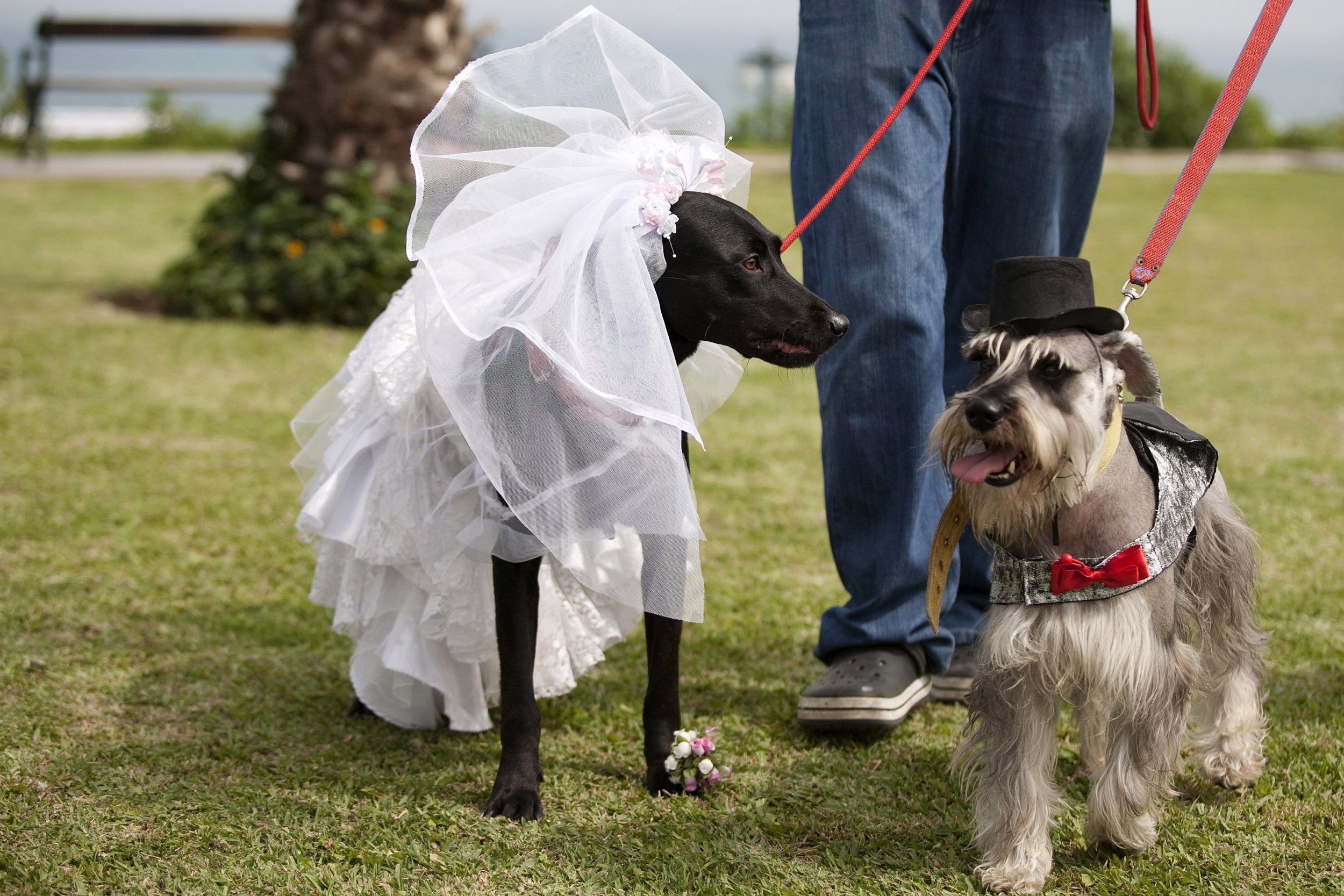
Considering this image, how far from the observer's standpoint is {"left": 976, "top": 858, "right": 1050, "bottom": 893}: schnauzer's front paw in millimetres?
2461

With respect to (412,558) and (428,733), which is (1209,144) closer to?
(412,558)

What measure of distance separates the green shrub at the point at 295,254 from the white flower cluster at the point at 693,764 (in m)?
6.12

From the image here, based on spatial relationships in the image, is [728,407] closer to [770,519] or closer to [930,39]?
[770,519]

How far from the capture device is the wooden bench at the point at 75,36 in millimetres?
19531

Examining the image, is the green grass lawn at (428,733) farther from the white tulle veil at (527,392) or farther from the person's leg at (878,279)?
the person's leg at (878,279)

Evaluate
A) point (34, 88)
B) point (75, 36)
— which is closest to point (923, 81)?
point (34, 88)

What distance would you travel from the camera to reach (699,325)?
2.86 meters

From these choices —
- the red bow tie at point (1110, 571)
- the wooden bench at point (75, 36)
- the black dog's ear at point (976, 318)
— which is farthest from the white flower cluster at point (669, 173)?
the wooden bench at point (75, 36)

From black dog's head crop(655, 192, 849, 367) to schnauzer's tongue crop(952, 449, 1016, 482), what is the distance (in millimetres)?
718

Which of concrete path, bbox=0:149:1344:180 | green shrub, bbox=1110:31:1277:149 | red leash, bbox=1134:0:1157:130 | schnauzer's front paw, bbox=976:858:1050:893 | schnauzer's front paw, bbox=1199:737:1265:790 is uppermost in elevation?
green shrub, bbox=1110:31:1277:149

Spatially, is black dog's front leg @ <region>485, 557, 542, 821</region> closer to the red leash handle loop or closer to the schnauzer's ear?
the red leash handle loop

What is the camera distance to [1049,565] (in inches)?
93.7

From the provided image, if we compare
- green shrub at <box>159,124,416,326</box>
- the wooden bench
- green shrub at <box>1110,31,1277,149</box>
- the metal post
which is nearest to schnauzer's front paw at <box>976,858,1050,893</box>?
green shrub at <box>159,124,416,326</box>

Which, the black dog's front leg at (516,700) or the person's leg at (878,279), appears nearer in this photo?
the black dog's front leg at (516,700)
